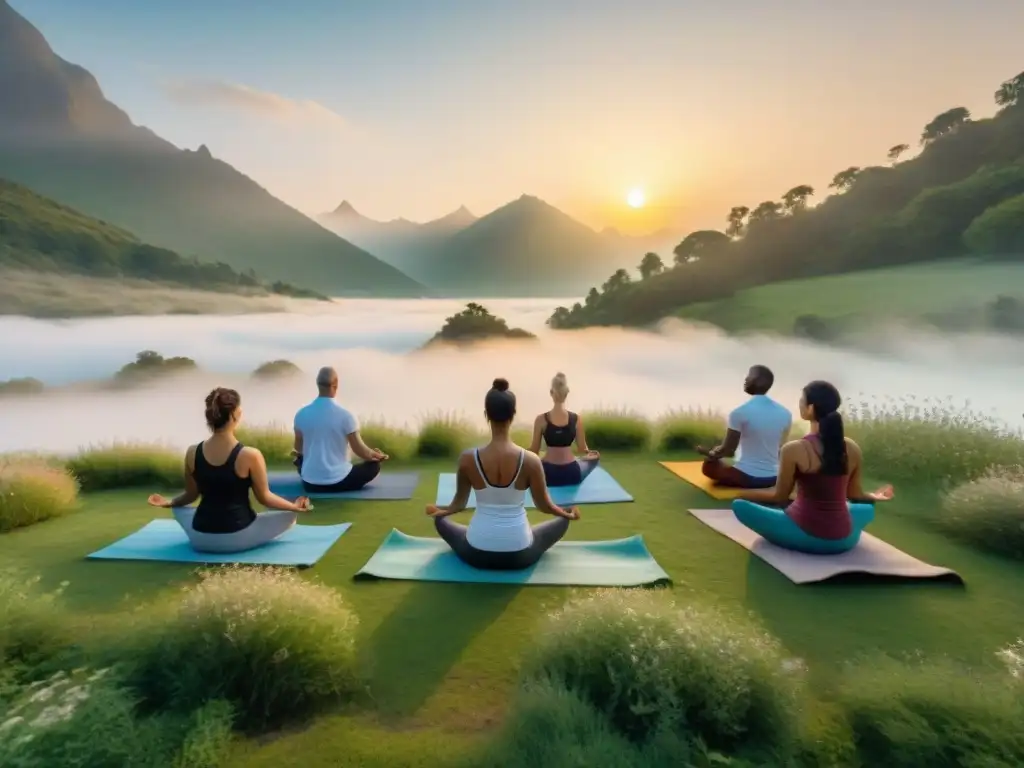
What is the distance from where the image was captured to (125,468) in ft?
25.5

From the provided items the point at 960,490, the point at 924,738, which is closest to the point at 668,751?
the point at 924,738

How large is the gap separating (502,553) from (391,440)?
4.55m

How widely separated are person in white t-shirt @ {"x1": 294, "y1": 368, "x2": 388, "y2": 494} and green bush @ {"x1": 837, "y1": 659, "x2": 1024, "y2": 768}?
4652 mm

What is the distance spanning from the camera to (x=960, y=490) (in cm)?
618

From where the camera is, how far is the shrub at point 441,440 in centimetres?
908

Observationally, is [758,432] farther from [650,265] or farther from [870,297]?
[650,265]

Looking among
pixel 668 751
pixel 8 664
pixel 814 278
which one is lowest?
pixel 8 664

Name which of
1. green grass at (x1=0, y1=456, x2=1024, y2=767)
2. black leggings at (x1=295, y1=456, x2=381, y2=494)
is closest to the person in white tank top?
green grass at (x1=0, y1=456, x2=1024, y2=767)

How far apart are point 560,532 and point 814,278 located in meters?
13.5

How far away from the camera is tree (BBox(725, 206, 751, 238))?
50.3ft

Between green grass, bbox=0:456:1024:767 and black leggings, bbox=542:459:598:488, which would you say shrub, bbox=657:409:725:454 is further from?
green grass, bbox=0:456:1024:767

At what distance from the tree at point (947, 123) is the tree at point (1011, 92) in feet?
3.37

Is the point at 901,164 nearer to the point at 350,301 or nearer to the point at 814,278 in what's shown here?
the point at 814,278

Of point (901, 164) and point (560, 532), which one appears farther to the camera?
point (901, 164)
